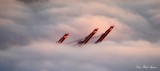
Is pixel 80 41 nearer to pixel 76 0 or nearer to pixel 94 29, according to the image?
pixel 94 29

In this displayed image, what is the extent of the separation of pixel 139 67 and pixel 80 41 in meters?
2.72

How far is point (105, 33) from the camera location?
32.6ft

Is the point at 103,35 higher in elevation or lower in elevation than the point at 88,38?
higher

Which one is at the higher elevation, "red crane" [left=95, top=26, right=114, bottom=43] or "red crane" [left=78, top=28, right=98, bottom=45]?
"red crane" [left=95, top=26, right=114, bottom=43]

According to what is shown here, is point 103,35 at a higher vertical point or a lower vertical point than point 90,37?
higher

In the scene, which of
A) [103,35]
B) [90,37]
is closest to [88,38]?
[90,37]

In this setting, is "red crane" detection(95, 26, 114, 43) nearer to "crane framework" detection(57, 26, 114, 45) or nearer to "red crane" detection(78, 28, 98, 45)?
"crane framework" detection(57, 26, 114, 45)

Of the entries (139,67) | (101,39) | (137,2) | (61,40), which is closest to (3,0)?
(61,40)

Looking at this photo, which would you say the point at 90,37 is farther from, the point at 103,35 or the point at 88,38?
the point at 103,35

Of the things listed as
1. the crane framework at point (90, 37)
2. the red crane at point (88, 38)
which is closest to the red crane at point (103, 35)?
the crane framework at point (90, 37)

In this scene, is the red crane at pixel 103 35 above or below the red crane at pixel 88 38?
above

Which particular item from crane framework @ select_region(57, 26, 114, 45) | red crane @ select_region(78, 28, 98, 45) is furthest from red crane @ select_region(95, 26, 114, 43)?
red crane @ select_region(78, 28, 98, 45)

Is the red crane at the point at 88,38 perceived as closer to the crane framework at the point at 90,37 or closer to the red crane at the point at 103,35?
the crane framework at the point at 90,37

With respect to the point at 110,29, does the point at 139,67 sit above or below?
below
